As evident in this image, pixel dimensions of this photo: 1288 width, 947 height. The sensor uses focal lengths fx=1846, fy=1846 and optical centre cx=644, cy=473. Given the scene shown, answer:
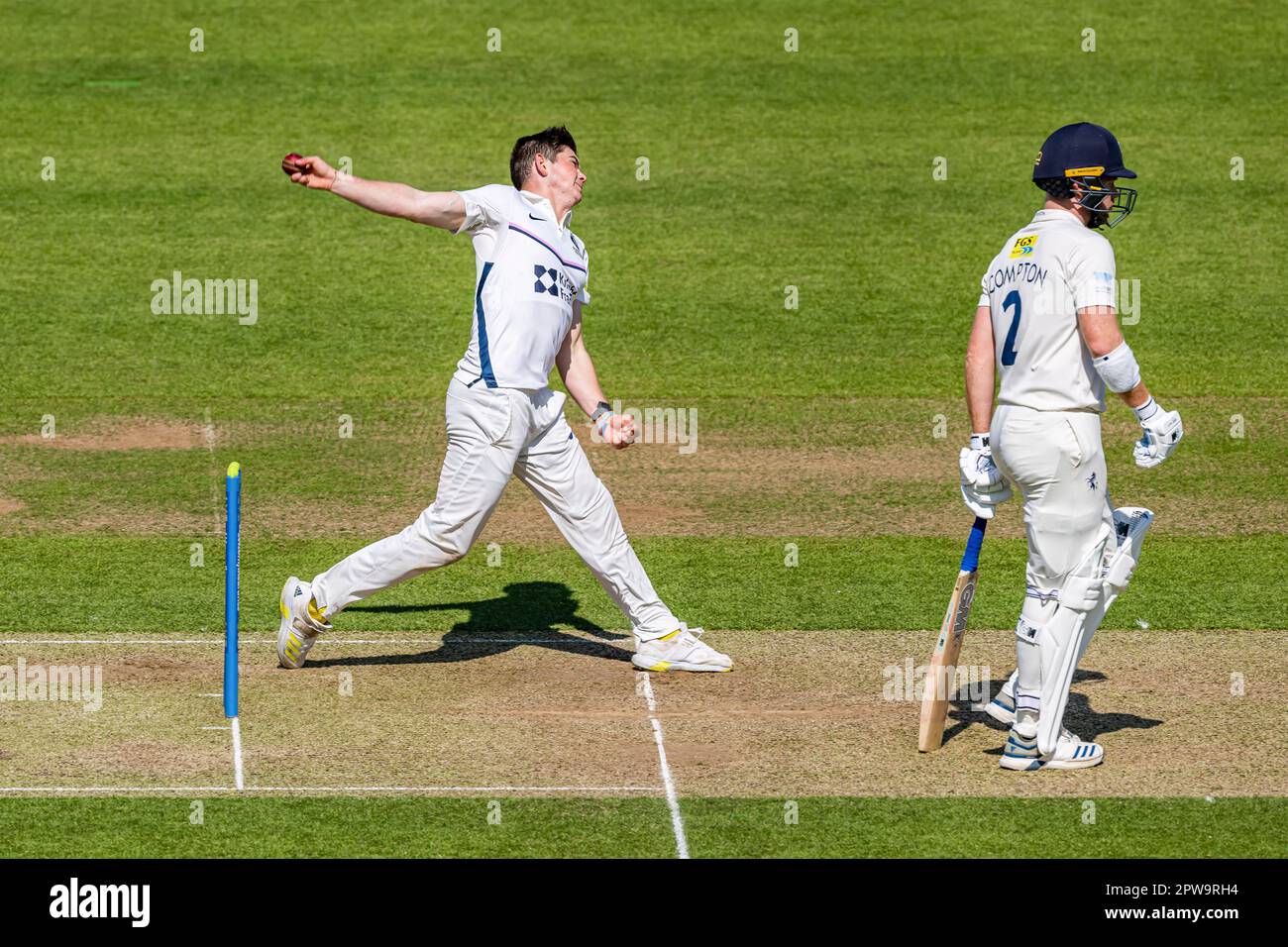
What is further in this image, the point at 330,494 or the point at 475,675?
the point at 330,494

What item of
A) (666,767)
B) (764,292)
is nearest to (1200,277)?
(764,292)

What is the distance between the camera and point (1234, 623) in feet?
36.3

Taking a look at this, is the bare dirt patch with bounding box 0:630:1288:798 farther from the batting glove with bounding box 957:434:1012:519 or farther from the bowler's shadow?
the batting glove with bounding box 957:434:1012:519

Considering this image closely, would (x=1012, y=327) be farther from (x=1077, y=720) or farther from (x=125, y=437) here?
(x=125, y=437)

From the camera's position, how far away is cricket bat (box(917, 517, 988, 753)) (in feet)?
28.8

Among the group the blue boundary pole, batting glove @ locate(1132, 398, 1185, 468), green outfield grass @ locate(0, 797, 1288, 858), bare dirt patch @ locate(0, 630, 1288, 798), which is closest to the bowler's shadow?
bare dirt patch @ locate(0, 630, 1288, 798)

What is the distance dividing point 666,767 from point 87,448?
7856 mm

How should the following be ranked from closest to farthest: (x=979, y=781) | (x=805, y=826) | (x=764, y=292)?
(x=805, y=826)
(x=979, y=781)
(x=764, y=292)

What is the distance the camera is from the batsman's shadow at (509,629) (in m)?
10.4

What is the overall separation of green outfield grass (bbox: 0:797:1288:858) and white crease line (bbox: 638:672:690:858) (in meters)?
0.04

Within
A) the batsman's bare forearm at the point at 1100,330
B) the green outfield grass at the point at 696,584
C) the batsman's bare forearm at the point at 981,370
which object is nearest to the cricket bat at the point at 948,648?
the batsman's bare forearm at the point at 981,370

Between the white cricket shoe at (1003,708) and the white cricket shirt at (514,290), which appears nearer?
the white cricket shoe at (1003,708)

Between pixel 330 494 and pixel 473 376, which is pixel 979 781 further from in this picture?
pixel 330 494

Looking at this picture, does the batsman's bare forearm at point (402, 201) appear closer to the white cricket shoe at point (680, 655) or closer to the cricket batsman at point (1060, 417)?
the white cricket shoe at point (680, 655)
